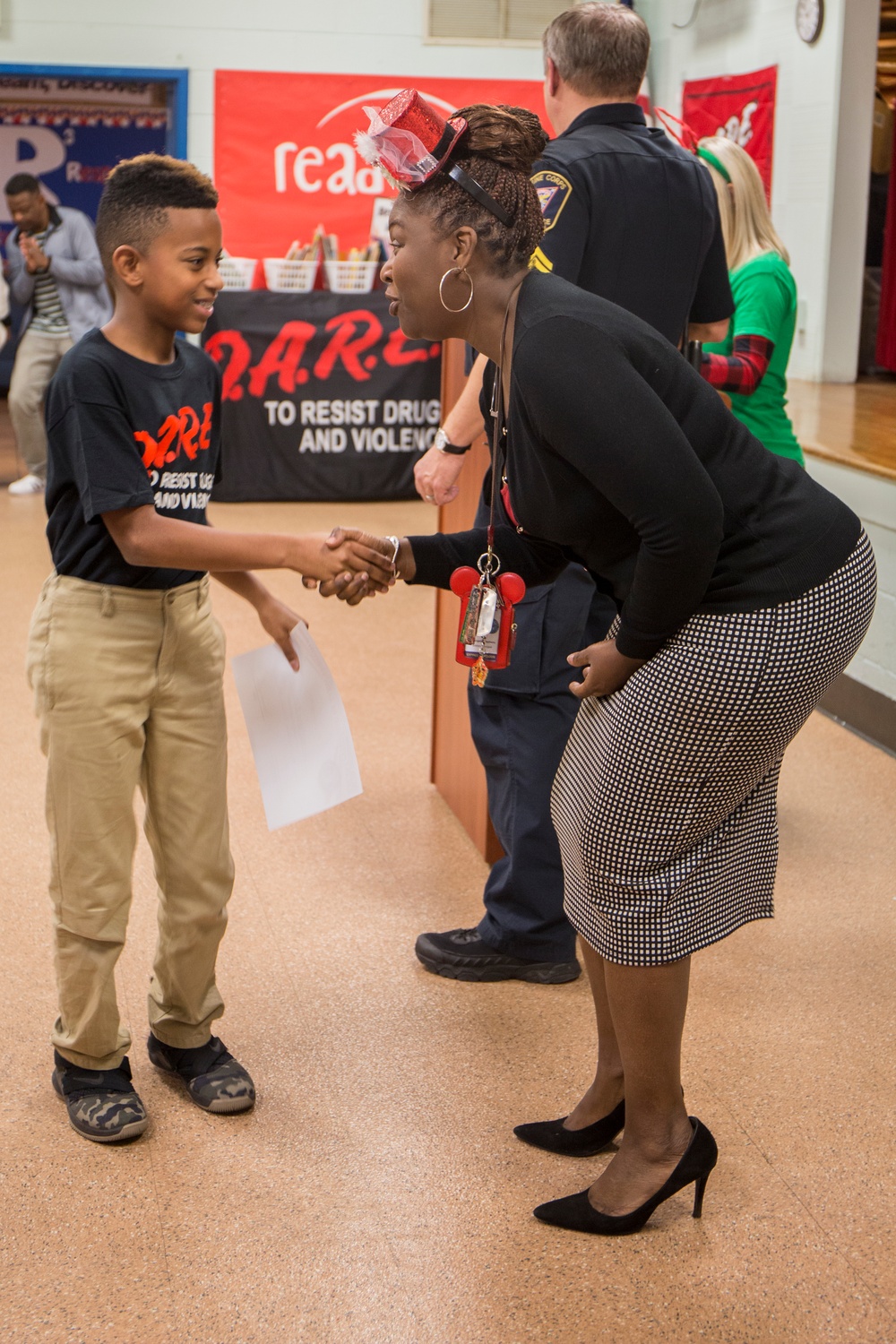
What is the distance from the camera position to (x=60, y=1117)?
75.0 inches

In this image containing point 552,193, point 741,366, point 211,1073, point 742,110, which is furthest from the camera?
point 742,110

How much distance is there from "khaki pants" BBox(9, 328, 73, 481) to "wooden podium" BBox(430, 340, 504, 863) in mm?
3941

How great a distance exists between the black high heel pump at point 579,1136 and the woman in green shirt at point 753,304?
1.68 metres

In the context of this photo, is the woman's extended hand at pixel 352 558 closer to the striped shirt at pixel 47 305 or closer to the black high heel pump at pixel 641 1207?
the black high heel pump at pixel 641 1207

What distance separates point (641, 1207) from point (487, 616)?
0.74 meters

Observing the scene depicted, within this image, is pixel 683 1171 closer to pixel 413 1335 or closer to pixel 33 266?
pixel 413 1335

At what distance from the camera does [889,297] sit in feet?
25.3

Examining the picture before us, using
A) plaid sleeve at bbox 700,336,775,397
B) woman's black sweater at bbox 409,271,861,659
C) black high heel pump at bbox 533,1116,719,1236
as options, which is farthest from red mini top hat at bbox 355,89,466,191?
plaid sleeve at bbox 700,336,775,397

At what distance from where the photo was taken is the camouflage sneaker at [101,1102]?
1.83 m

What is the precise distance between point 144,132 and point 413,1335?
11.3 metres

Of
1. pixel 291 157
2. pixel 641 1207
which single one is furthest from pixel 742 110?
pixel 641 1207

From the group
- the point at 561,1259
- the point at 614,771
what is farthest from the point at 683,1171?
the point at 614,771

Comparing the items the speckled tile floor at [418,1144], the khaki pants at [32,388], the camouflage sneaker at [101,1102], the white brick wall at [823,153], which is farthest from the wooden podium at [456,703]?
the white brick wall at [823,153]

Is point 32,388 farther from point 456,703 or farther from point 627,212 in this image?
point 627,212
